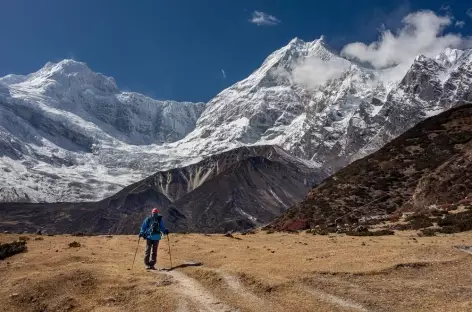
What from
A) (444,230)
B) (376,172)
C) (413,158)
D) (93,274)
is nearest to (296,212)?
(376,172)

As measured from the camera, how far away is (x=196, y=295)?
851 inches

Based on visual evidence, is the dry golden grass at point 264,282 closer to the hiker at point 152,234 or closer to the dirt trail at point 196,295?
the dirt trail at point 196,295

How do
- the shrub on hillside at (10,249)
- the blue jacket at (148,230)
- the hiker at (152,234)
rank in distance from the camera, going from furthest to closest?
the shrub on hillside at (10,249) → the blue jacket at (148,230) → the hiker at (152,234)

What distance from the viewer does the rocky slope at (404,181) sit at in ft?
204

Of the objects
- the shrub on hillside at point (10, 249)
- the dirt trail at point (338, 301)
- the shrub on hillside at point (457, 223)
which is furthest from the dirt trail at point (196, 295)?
the shrub on hillside at point (457, 223)

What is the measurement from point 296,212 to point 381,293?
62141 mm

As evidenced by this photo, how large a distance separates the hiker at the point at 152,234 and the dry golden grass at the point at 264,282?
744mm

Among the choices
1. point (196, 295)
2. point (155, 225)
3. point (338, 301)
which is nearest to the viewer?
point (338, 301)

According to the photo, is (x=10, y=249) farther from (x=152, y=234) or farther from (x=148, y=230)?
(x=152, y=234)

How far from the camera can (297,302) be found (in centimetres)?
1967

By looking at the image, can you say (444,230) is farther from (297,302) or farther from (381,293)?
(297,302)

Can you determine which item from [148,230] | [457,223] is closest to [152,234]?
[148,230]

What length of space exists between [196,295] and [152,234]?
8537mm

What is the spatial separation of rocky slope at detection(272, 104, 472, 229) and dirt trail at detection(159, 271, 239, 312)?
37.1 meters
